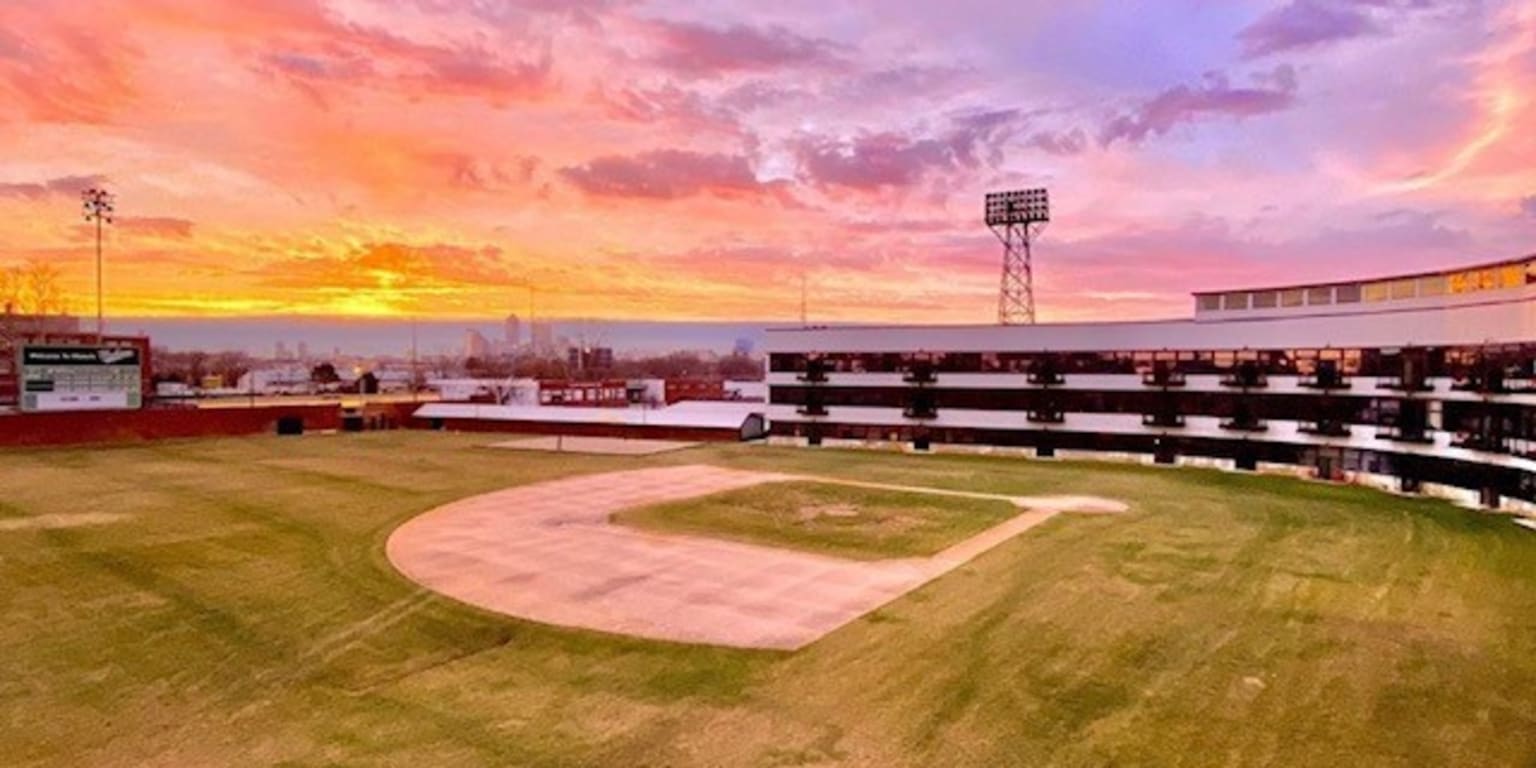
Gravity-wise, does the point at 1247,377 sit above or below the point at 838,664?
above

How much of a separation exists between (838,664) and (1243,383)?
1745 inches

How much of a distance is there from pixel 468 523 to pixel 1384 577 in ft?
97.8

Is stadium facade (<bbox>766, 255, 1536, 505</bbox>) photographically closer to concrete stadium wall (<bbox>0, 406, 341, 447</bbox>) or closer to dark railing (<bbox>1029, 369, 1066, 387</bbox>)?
dark railing (<bbox>1029, 369, 1066, 387</bbox>)

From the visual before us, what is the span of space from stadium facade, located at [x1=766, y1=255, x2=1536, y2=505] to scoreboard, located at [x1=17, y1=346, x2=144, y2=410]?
146 feet

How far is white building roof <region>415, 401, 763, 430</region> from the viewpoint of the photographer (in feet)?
227

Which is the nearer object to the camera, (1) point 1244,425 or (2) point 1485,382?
(2) point 1485,382

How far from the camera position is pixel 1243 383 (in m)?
53.3

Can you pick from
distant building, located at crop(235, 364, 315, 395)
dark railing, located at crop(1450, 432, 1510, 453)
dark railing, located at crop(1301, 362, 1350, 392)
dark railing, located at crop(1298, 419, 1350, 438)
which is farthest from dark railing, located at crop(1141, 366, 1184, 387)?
distant building, located at crop(235, 364, 315, 395)

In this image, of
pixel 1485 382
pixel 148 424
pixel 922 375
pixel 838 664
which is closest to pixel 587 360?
pixel 148 424

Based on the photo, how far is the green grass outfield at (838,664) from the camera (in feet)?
48.1

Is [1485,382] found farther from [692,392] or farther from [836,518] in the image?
[692,392]

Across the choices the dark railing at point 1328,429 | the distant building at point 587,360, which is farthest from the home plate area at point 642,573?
the distant building at point 587,360

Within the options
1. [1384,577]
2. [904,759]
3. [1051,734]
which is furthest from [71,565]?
[1384,577]

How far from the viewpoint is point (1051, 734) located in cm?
1505
